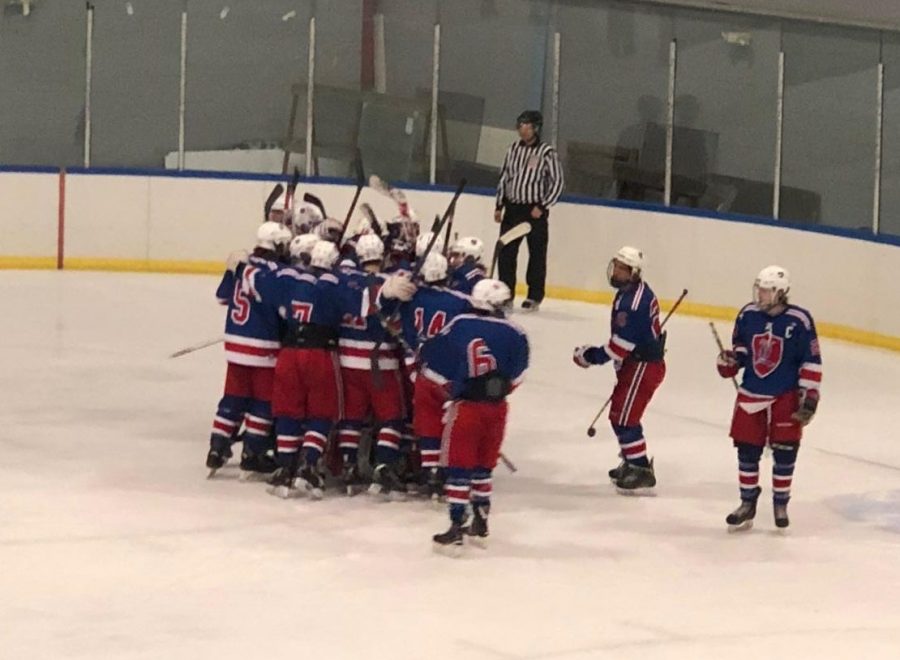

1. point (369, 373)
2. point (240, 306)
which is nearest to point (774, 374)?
Answer: point (369, 373)

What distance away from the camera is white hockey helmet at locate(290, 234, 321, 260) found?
7.66 metres

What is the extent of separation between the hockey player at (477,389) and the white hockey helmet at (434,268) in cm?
34

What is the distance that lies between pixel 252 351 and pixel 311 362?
12.5 inches

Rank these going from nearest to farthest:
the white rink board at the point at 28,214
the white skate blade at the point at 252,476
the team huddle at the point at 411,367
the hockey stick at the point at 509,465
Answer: the team huddle at the point at 411,367, the white skate blade at the point at 252,476, the hockey stick at the point at 509,465, the white rink board at the point at 28,214

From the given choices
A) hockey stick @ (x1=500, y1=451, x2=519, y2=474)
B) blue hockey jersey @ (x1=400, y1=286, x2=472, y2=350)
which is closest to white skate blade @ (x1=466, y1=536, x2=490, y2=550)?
blue hockey jersey @ (x1=400, y1=286, x2=472, y2=350)

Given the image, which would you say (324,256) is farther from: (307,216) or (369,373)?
(307,216)

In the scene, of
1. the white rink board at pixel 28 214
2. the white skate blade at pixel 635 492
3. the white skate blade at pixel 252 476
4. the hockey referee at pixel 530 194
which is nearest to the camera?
the white skate blade at pixel 252 476

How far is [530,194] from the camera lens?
12.5 meters

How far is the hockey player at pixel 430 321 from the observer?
721 cm

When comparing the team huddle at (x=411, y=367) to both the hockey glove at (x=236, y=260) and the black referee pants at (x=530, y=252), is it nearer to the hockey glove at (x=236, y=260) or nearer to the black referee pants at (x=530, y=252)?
the hockey glove at (x=236, y=260)

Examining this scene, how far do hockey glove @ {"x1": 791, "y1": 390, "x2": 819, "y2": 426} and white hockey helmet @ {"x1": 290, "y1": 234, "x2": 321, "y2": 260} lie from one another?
1.97m

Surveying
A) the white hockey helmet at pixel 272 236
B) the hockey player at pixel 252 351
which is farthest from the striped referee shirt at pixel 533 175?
the white hockey helmet at pixel 272 236

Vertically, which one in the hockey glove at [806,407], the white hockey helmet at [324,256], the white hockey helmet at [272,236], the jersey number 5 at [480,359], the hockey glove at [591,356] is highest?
the white hockey helmet at [272,236]

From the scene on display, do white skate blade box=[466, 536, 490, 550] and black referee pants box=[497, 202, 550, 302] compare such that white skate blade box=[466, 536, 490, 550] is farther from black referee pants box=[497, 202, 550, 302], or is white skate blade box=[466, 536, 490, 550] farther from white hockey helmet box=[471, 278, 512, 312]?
black referee pants box=[497, 202, 550, 302]
